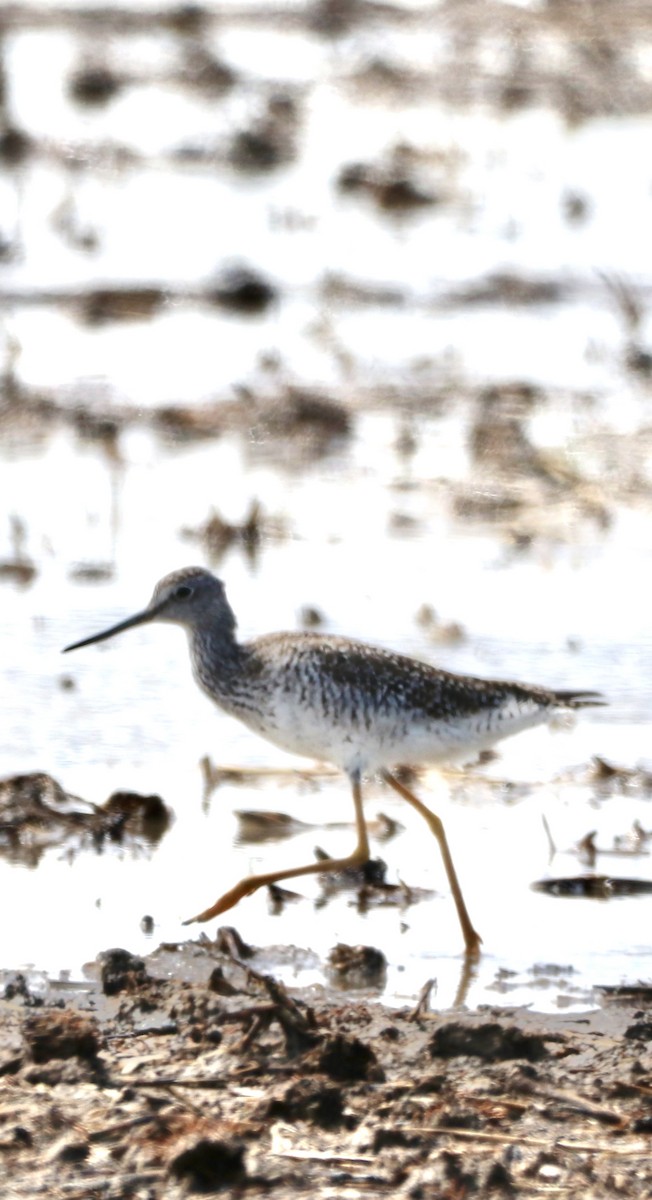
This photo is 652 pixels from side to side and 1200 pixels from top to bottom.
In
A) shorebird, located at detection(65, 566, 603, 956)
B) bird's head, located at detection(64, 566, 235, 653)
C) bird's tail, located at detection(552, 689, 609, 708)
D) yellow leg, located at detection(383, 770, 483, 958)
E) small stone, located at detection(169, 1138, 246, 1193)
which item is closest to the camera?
small stone, located at detection(169, 1138, 246, 1193)

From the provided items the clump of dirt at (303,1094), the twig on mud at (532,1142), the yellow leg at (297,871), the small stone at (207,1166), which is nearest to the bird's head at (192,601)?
the yellow leg at (297,871)

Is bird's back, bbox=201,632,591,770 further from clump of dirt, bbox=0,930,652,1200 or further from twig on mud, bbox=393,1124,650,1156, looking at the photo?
twig on mud, bbox=393,1124,650,1156

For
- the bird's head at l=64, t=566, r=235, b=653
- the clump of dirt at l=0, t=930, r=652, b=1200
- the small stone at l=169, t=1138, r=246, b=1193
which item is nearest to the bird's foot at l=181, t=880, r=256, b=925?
the clump of dirt at l=0, t=930, r=652, b=1200

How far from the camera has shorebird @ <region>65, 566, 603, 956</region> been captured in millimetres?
6574

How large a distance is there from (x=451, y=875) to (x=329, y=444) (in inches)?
203

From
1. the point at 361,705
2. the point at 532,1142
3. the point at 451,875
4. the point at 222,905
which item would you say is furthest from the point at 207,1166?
the point at 361,705

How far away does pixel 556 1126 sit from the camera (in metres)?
4.72

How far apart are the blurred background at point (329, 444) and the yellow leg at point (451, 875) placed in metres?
0.07

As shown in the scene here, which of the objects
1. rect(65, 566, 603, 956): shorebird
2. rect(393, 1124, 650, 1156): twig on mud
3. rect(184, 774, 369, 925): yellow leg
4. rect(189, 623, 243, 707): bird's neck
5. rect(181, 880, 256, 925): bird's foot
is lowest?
rect(393, 1124, 650, 1156): twig on mud

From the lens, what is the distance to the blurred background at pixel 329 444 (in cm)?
666

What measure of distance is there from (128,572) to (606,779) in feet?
8.54

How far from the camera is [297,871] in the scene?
6.36 metres

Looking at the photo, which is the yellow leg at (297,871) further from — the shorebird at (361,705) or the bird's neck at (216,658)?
the bird's neck at (216,658)

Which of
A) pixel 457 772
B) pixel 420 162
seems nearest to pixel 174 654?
pixel 457 772
